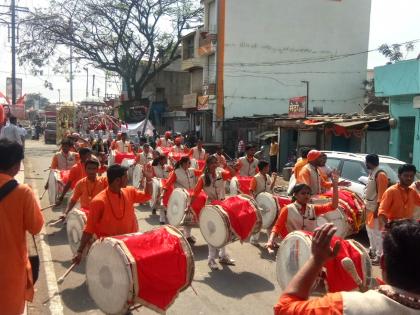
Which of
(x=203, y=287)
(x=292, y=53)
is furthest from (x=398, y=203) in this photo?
(x=292, y=53)

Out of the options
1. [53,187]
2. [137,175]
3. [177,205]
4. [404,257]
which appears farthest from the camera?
[137,175]

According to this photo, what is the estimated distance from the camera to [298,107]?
21.5 metres

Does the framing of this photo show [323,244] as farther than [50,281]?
No

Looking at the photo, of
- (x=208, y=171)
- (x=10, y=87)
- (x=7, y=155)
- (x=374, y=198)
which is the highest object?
(x=10, y=87)

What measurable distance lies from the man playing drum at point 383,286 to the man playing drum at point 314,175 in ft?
19.7

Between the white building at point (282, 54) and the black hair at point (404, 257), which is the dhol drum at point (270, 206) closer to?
the black hair at point (404, 257)

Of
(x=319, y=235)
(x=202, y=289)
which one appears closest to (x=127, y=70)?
(x=202, y=289)

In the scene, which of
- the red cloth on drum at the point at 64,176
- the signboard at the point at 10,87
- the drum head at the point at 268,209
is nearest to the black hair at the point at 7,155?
the drum head at the point at 268,209

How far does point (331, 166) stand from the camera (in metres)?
10.6

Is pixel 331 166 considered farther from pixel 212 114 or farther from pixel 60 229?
pixel 212 114

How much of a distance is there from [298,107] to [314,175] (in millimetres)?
13829

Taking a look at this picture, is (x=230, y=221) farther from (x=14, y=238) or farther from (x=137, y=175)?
(x=137, y=175)

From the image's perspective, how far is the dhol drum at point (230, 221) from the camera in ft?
22.0

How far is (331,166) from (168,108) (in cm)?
3260
